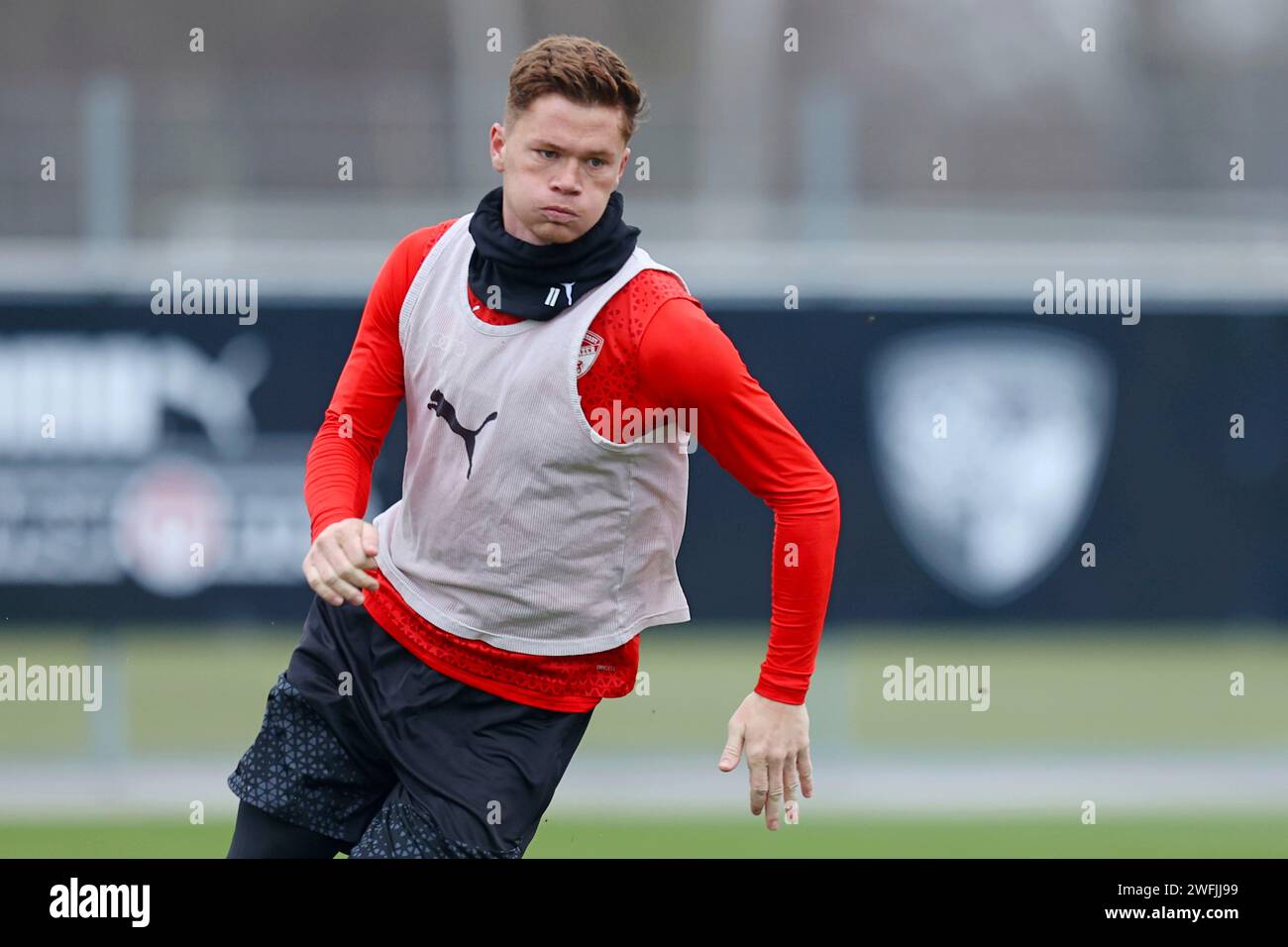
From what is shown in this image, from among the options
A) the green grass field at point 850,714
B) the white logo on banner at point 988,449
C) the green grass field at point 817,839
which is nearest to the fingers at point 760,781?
the green grass field at point 817,839

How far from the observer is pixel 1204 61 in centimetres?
863

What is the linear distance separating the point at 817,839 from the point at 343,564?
314cm

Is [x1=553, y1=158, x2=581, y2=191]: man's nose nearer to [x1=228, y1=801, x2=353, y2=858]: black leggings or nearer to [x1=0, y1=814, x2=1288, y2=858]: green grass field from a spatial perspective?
[x1=228, y1=801, x2=353, y2=858]: black leggings

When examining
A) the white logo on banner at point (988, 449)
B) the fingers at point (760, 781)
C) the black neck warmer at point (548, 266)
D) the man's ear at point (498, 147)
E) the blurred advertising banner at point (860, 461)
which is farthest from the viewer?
the white logo on banner at point (988, 449)

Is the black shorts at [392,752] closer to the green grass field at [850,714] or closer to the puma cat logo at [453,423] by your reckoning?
the puma cat logo at [453,423]

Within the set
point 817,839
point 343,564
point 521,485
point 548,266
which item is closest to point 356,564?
point 343,564

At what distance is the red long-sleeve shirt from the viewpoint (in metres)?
2.93

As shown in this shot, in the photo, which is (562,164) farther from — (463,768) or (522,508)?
(463,768)

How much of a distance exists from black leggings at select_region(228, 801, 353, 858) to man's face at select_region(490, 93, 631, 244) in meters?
1.20

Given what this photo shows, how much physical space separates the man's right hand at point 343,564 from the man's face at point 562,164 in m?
0.67

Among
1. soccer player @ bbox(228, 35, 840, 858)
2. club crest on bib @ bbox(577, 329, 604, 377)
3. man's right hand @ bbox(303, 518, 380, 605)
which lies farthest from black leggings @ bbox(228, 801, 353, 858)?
club crest on bib @ bbox(577, 329, 604, 377)

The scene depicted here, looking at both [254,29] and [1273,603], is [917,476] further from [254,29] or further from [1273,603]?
[254,29]

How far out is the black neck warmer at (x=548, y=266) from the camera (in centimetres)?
300

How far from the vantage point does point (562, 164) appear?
295 cm
